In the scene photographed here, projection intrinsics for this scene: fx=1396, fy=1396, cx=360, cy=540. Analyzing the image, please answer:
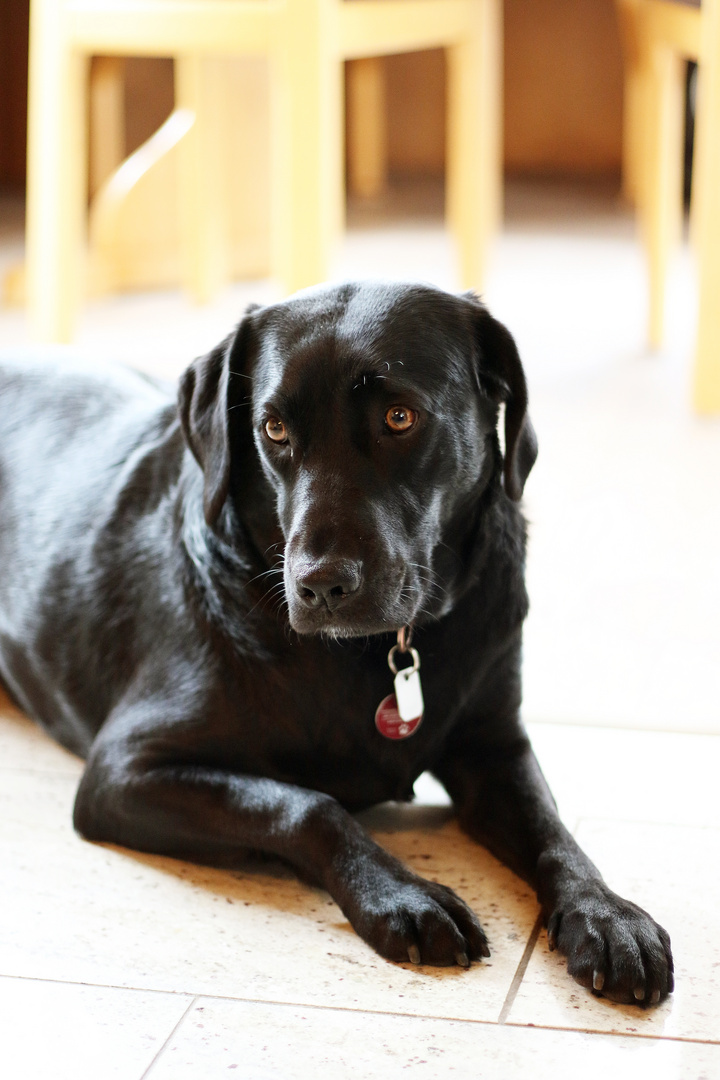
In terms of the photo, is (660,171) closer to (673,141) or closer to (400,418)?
(673,141)

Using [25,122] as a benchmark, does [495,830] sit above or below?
below

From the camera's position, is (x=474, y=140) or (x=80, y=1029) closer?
(x=80, y=1029)

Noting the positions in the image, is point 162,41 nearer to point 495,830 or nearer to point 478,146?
point 478,146

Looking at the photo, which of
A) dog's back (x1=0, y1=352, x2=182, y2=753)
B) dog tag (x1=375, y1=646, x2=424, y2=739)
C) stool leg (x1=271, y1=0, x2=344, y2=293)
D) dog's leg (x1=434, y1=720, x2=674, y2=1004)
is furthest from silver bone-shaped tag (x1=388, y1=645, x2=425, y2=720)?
stool leg (x1=271, y1=0, x2=344, y2=293)

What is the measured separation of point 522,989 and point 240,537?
2.17 ft

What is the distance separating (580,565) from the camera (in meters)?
2.78

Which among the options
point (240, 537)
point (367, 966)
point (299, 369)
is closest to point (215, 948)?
point (367, 966)

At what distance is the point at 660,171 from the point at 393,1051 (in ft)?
10.9

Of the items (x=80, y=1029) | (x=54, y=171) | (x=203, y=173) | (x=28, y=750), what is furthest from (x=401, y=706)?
(x=203, y=173)

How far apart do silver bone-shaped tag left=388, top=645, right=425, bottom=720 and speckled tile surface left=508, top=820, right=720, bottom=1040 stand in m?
0.29

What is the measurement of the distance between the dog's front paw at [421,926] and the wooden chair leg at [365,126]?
19.7ft

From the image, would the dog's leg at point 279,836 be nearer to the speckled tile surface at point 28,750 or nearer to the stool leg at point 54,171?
the speckled tile surface at point 28,750

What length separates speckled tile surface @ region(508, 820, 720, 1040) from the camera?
1.42 m

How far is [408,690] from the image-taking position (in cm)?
176
